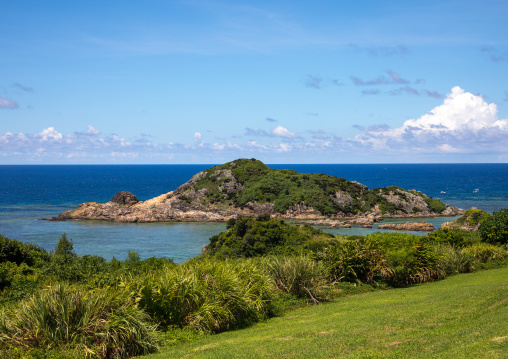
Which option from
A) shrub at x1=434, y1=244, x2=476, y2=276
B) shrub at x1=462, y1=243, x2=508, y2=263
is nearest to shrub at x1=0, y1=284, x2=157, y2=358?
shrub at x1=434, y1=244, x2=476, y2=276

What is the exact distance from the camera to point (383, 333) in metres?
11.1

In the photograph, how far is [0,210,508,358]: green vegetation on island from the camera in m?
11.2

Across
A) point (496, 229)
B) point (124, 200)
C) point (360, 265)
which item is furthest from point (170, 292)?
point (124, 200)

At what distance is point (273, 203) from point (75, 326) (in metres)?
73.6

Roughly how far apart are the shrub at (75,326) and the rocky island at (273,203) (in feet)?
200

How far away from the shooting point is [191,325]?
44.4 feet

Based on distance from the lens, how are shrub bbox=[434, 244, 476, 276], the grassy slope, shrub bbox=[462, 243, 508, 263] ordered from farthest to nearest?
shrub bbox=[462, 243, 508, 263] < shrub bbox=[434, 244, 476, 276] < the grassy slope

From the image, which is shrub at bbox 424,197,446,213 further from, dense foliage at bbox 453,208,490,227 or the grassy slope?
the grassy slope

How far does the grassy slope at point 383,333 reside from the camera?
9.48m

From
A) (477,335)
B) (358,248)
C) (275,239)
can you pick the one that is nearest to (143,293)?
(477,335)

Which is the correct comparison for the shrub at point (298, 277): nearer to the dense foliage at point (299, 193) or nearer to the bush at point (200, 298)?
the bush at point (200, 298)

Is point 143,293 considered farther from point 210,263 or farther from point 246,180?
point 246,180

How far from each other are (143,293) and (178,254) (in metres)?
37.3

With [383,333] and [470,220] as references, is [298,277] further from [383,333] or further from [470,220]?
[470,220]
